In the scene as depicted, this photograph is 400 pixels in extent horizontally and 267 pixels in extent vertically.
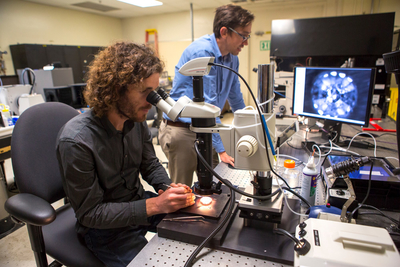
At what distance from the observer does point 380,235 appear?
58 centimetres

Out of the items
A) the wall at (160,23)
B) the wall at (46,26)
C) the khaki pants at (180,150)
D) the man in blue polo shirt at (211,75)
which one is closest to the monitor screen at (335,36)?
the wall at (160,23)

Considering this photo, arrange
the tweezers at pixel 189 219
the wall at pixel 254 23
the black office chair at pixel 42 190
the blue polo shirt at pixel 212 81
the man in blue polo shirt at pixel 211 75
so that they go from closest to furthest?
the tweezers at pixel 189 219 → the black office chair at pixel 42 190 → the blue polo shirt at pixel 212 81 → the man in blue polo shirt at pixel 211 75 → the wall at pixel 254 23

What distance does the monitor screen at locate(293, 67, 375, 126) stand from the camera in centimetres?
141

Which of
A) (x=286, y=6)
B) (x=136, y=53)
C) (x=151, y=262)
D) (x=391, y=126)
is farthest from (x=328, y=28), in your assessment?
(x=151, y=262)

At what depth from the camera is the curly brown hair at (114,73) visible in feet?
3.12

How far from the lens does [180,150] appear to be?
168cm

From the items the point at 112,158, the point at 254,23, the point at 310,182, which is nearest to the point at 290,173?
the point at 310,182

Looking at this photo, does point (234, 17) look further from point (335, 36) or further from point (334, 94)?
point (335, 36)

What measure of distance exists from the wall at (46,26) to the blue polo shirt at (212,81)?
5.04 m

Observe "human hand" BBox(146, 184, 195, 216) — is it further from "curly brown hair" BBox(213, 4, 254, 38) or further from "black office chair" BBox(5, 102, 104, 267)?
"curly brown hair" BBox(213, 4, 254, 38)

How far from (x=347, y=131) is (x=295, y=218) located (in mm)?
1350

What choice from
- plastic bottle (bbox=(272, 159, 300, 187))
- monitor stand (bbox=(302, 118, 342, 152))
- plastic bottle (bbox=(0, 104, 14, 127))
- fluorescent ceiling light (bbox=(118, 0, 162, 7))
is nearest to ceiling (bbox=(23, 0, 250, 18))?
fluorescent ceiling light (bbox=(118, 0, 162, 7))

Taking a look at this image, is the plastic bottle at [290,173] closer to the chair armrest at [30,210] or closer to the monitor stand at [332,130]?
the monitor stand at [332,130]

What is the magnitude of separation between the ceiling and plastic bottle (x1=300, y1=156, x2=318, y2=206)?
535 cm
